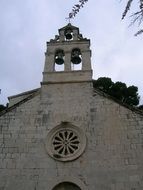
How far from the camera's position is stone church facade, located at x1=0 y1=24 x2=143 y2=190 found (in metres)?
10.5

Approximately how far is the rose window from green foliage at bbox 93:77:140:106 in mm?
10979

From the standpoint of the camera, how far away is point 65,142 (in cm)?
1172

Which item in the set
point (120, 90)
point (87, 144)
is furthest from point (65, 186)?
point (120, 90)

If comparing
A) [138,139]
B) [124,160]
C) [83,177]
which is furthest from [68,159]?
[138,139]

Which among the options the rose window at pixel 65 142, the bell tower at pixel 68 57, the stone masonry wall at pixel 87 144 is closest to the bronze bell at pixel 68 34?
the bell tower at pixel 68 57

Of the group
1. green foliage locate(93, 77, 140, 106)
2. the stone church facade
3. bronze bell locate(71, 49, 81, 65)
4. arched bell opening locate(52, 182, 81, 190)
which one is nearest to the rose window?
the stone church facade

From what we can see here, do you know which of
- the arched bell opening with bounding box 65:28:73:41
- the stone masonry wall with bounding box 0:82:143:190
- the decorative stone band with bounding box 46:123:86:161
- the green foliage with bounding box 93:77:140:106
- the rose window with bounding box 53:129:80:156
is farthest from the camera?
A: the green foliage with bounding box 93:77:140:106

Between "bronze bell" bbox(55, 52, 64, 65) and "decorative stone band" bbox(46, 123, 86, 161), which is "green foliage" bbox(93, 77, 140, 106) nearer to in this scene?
"bronze bell" bbox(55, 52, 64, 65)

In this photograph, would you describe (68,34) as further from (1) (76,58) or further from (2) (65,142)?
(2) (65,142)

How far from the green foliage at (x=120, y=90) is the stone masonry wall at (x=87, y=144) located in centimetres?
994

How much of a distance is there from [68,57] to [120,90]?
9.39 meters

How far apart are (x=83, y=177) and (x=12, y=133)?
3.38 metres

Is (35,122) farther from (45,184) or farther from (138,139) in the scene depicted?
(138,139)

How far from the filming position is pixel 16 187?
416 inches
